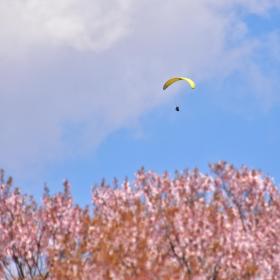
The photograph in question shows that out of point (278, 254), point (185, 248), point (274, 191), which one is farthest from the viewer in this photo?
point (274, 191)

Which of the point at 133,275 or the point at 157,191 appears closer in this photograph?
the point at 133,275

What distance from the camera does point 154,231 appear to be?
29.5 metres

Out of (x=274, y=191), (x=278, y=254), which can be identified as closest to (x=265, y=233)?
(x=278, y=254)

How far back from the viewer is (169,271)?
25.0 metres

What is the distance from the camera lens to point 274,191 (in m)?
38.1

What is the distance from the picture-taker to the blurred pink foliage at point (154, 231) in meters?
26.2

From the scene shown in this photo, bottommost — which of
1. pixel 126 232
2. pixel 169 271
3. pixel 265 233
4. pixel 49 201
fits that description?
pixel 169 271

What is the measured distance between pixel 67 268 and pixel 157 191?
8.25 meters

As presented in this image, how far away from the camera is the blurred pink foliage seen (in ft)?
85.8

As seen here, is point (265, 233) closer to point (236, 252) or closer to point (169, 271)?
point (236, 252)

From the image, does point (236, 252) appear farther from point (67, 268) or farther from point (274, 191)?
point (274, 191)

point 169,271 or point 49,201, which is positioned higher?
point 49,201

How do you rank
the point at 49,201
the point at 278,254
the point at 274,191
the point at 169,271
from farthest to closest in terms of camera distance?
the point at 274,191, the point at 49,201, the point at 278,254, the point at 169,271

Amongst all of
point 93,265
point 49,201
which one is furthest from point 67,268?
point 49,201
